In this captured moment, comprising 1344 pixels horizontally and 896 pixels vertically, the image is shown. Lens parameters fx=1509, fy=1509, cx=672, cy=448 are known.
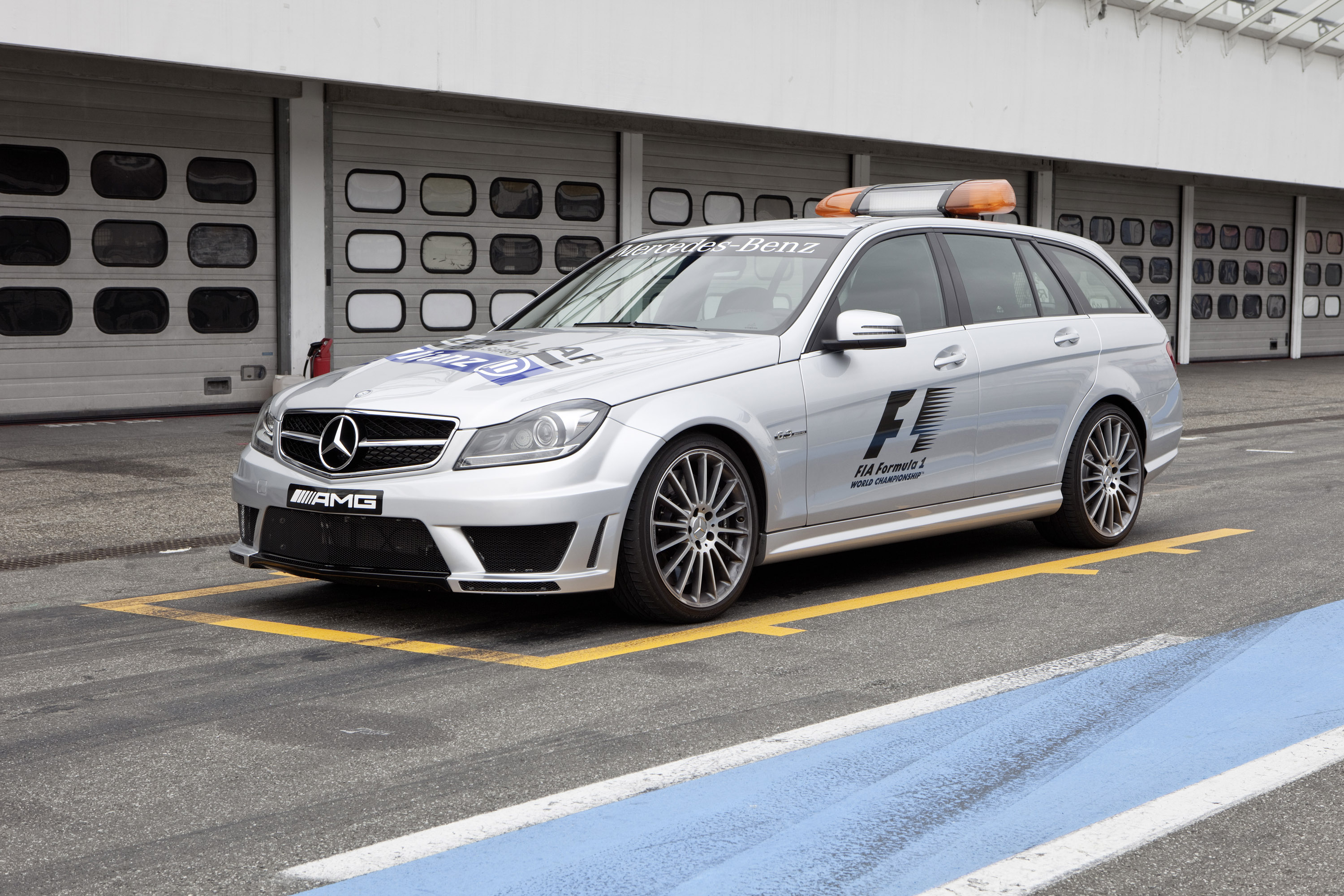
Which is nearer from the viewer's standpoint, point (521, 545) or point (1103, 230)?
point (521, 545)

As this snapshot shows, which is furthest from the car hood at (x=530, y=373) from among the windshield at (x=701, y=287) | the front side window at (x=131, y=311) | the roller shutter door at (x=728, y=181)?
the roller shutter door at (x=728, y=181)

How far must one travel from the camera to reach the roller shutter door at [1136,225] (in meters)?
25.5

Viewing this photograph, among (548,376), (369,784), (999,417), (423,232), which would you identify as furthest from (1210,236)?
(369,784)

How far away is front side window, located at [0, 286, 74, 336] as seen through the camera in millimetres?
13859

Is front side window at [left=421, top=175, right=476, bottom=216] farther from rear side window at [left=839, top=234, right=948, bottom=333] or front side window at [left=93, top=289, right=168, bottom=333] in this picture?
rear side window at [left=839, top=234, right=948, bottom=333]

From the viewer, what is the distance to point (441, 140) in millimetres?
16953

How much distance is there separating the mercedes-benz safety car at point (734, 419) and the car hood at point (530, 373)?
15mm

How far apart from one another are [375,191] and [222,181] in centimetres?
180

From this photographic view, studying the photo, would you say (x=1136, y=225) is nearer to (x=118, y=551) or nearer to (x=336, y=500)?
(x=118, y=551)

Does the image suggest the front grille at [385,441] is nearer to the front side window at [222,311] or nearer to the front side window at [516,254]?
the front side window at [222,311]

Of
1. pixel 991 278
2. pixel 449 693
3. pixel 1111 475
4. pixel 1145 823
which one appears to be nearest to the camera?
pixel 1145 823

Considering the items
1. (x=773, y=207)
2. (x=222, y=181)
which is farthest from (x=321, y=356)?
(x=773, y=207)

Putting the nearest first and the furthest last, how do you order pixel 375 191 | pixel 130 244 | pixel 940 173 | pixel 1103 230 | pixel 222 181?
pixel 130 244 → pixel 222 181 → pixel 375 191 → pixel 940 173 → pixel 1103 230

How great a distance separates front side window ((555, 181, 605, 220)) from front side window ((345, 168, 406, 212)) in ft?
7.34
